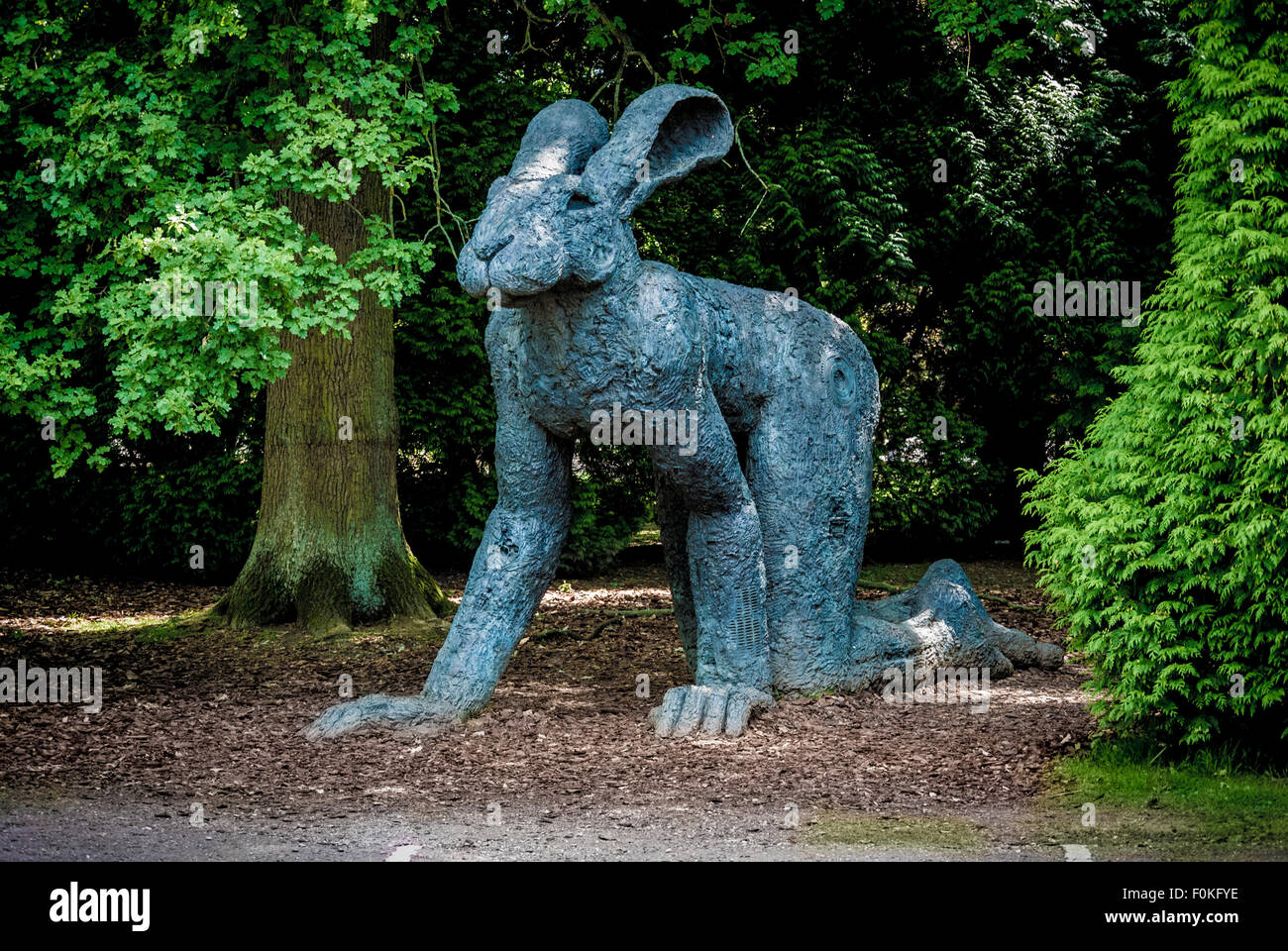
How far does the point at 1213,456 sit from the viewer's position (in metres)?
5.84

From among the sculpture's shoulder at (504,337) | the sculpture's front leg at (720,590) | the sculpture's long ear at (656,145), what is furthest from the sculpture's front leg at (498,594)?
the sculpture's long ear at (656,145)

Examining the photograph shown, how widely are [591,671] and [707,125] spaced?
12.7ft

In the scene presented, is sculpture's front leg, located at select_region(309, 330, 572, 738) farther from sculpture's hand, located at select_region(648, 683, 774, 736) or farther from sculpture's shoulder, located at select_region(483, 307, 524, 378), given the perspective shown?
sculpture's hand, located at select_region(648, 683, 774, 736)

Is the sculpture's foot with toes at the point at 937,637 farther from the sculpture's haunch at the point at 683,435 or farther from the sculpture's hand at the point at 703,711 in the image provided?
the sculpture's hand at the point at 703,711

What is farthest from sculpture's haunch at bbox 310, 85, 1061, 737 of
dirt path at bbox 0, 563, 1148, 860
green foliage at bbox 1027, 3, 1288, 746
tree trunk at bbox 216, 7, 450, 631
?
tree trunk at bbox 216, 7, 450, 631

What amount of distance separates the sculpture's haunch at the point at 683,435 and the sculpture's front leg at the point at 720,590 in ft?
0.04

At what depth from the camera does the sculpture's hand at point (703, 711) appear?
6957mm

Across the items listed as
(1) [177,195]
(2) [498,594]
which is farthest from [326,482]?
(2) [498,594]

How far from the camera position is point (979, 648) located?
8.39 meters

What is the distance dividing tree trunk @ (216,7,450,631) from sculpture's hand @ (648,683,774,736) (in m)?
3.63

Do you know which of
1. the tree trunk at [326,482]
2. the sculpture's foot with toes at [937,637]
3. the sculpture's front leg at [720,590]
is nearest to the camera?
the sculpture's front leg at [720,590]

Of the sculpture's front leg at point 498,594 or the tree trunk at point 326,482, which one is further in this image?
the tree trunk at point 326,482

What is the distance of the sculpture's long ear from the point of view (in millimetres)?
6195

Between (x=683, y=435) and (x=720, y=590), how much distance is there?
3.16ft
